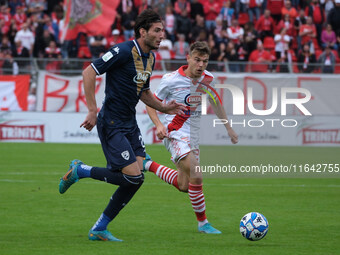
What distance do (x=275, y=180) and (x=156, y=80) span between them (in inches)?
309

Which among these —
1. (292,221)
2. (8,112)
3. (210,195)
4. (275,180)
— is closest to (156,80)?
(8,112)

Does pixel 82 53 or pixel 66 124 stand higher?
pixel 82 53

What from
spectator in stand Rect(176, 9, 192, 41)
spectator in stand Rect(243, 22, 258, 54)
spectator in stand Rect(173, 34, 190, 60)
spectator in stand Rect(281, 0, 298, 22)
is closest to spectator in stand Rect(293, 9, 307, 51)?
spectator in stand Rect(281, 0, 298, 22)

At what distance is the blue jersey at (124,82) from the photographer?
7.07 meters

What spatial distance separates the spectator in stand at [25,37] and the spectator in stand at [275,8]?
8.67 m

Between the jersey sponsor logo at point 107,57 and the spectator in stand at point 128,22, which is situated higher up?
the jersey sponsor logo at point 107,57

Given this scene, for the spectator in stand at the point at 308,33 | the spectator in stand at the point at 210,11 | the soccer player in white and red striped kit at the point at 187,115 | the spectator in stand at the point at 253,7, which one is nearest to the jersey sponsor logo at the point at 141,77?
the soccer player in white and red striped kit at the point at 187,115

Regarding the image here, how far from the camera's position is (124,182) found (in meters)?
7.09

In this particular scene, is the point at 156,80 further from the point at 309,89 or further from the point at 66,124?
the point at 309,89

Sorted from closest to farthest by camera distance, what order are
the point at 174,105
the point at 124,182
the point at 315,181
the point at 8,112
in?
the point at 124,182, the point at 174,105, the point at 315,181, the point at 8,112

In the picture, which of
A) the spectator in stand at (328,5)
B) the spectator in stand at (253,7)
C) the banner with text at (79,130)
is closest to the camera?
the banner with text at (79,130)

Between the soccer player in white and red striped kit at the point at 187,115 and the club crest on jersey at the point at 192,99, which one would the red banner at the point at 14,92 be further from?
the club crest on jersey at the point at 192,99

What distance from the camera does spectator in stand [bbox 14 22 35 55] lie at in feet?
74.6

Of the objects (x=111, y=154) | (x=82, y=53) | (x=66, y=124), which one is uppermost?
(x=111, y=154)
